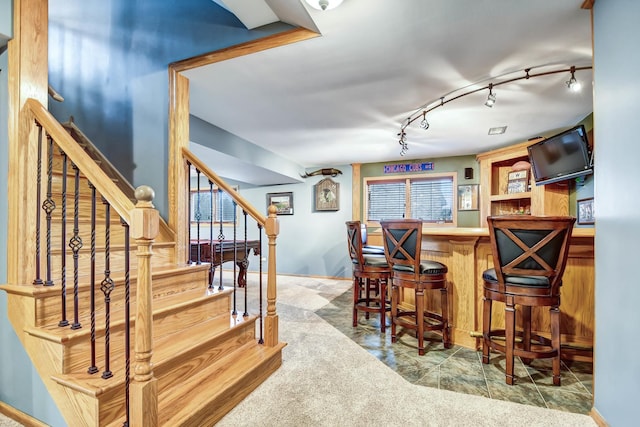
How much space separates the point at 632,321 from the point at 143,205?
2182 millimetres

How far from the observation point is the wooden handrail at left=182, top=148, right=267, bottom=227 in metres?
2.33

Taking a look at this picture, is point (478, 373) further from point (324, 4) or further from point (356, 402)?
point (324, 4)

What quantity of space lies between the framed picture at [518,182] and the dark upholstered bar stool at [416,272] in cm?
314

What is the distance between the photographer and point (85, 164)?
140cm

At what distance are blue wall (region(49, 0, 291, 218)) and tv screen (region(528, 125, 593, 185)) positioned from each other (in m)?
3.56

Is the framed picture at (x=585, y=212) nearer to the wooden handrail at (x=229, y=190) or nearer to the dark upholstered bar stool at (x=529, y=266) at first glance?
the dark upholstered bar stool at (x=529, y=266)

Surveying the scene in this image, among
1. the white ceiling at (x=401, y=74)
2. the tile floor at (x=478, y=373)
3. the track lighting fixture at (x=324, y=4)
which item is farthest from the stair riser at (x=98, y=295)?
the track lighting fixture at (x=324, y=4)

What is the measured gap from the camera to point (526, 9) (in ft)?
5.81

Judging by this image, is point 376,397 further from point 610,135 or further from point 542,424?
point 610,135

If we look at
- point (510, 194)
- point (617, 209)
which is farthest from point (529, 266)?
point (510, 194)

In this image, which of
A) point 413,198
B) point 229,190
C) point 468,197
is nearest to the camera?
point 229,190

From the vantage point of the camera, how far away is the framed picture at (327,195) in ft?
20.0

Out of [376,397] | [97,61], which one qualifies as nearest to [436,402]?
[376,397]

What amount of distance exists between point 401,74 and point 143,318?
254 centimetres
